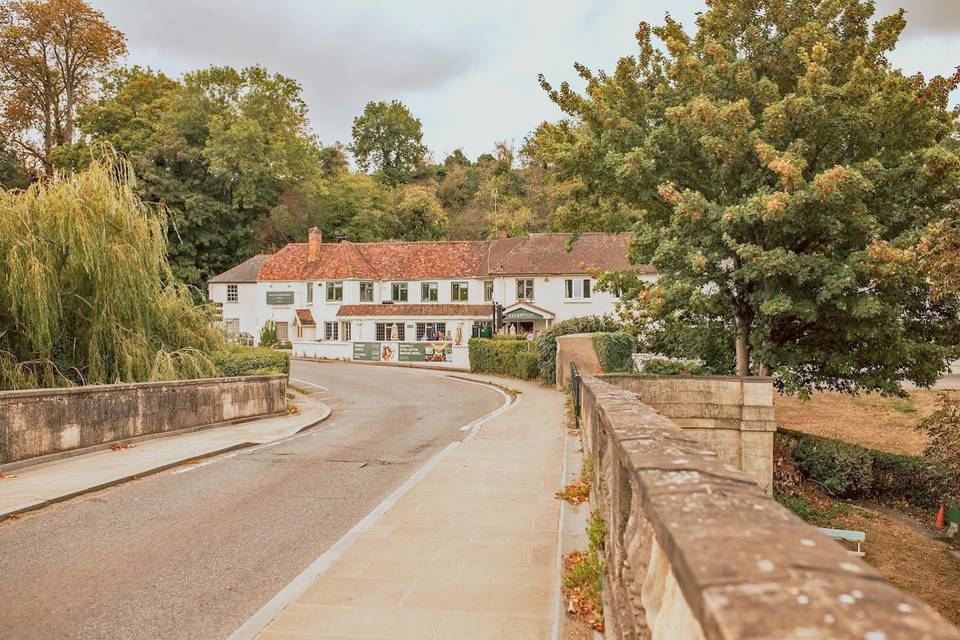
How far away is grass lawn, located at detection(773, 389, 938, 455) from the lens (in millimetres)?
25953

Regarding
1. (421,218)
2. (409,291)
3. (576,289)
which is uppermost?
(421,218)

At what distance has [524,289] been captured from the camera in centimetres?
4906

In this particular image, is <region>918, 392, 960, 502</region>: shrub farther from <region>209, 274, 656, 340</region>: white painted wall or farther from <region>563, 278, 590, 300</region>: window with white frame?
<region>563, 278, 590, 300</region>: window with white frame

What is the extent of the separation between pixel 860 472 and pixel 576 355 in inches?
490

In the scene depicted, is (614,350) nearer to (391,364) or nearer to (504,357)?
(504,357)

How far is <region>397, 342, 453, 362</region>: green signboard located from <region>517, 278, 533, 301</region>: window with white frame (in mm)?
8431

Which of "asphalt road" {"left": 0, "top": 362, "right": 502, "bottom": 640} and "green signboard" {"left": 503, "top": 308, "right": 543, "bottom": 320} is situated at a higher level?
"green signboard" {"left": 503, "top": 308, "right": 543, "bottom": 320}

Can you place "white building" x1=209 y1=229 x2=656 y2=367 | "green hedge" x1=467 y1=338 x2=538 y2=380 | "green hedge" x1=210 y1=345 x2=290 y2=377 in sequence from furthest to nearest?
"white building" x1=209 y1=229 x2=656 y2=367 → "green hedge" x1=467 y1=338 x2=538 y2=380 → "green hedge" x1=210 y1=345 x2=290 y2=377

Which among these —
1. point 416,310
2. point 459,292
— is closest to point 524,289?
point 459,292

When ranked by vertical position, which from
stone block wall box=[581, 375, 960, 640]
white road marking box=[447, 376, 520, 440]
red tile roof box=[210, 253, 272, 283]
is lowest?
white road marking box=[447, 376, 520, 440]

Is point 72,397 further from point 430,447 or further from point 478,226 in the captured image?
point 478,226

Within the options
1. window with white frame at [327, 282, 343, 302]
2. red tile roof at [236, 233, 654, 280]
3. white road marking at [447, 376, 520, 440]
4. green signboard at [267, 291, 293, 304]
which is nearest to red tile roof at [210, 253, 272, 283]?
red tile roof at [236, 233, 654, 280]

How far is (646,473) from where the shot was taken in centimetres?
327

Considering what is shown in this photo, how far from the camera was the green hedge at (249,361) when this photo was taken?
22.2m
